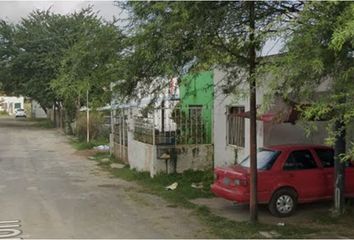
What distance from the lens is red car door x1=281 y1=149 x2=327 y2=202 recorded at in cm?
1198

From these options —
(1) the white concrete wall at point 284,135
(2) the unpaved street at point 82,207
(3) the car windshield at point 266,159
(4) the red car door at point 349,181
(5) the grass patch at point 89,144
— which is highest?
(1) the white concrete wall at point 284,135

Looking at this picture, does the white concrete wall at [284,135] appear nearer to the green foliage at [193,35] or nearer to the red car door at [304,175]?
the red car door at [304,175]

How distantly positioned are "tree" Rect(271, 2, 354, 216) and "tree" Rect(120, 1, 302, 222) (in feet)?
2.99

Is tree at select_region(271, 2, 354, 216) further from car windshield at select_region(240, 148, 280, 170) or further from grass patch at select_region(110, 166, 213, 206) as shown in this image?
grass patch at select_region(110, 166, 213, 206)

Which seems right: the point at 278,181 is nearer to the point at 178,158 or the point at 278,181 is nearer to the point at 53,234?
the point at 53,234

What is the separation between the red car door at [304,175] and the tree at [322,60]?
4950 mm

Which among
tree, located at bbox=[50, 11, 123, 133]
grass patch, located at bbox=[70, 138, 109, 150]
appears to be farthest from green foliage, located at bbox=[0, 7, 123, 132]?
tree, located at bbox=[50, 11, 123, 133]

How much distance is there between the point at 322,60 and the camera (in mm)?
6707

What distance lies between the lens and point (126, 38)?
10.3 metres

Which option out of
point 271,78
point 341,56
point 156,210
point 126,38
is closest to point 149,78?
point 126,38

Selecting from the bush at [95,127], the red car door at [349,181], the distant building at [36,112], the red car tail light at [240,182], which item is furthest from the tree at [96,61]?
the distant building at [36,112]

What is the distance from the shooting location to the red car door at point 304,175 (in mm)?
11984

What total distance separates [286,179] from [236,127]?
5.41m

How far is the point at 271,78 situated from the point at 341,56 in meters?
0.93
